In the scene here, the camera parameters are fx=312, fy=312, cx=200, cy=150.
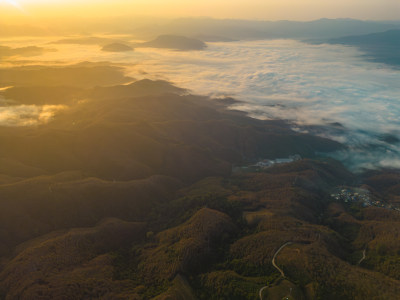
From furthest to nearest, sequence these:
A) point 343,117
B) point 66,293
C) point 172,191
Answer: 1. point 343,117
2. point 172,191
3. point 66,293

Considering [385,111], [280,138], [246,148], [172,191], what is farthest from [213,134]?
[385,111]

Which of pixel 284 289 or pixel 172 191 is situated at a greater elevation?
pixel 284 289

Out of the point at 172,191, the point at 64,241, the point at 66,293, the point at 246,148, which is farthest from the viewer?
the point at 246,148

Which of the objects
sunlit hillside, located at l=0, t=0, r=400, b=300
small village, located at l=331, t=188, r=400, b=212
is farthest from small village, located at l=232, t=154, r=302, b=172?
small village, located at l=331, t=188, r=400, b=212

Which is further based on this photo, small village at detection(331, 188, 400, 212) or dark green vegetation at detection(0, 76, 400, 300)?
small village at detection(331, 188, 400, 212)

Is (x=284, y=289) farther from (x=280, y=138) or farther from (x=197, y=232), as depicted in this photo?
(x=280, y=138)

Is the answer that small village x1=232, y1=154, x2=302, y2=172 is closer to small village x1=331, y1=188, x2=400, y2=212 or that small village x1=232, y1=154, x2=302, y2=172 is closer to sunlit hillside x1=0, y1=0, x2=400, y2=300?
sunlit hillside x1=0, y1=0, x2=400, y2=300

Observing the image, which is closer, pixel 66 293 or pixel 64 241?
pixel 66 293
